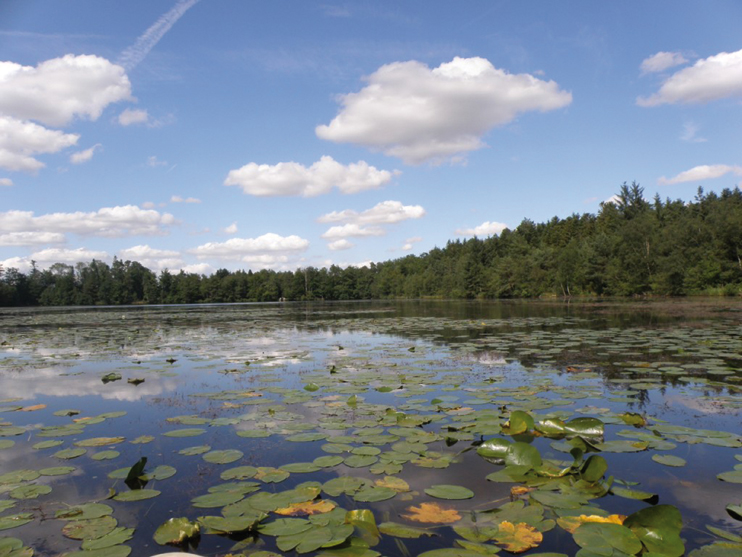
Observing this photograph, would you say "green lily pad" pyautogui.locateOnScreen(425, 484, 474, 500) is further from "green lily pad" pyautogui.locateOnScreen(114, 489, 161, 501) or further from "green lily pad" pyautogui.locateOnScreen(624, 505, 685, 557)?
"green lily pad" pyautogui.locateOnScreen(114, 489, 161, 501)

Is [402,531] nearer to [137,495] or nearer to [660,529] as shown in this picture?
[660,529]

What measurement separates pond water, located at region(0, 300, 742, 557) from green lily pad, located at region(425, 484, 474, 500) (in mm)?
14

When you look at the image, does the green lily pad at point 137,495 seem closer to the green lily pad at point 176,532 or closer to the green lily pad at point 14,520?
the green lily pad at point 14,520

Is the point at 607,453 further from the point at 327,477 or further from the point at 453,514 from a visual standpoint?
the point at 327,477

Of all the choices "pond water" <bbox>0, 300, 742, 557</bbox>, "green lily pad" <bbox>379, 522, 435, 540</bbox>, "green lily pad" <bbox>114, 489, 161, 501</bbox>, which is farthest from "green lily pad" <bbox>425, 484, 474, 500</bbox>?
"green lily pad" <bbox>114, 489, 161, 501</bbox>

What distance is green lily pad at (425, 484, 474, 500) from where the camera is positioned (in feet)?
9.68

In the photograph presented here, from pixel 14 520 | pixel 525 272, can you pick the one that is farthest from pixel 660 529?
pixel 525 272

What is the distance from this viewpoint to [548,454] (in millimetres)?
3730

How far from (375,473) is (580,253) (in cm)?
5519

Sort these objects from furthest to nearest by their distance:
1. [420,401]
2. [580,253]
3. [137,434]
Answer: [580,253] < [420,401] < [137,434]

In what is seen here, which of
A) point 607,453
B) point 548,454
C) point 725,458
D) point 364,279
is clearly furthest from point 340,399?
point 364,279

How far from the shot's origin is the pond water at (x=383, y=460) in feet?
8.20

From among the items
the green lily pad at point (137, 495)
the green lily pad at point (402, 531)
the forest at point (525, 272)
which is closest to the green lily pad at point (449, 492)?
the green lily pad at point (402, 531)

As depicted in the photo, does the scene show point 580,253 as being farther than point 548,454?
Yes
